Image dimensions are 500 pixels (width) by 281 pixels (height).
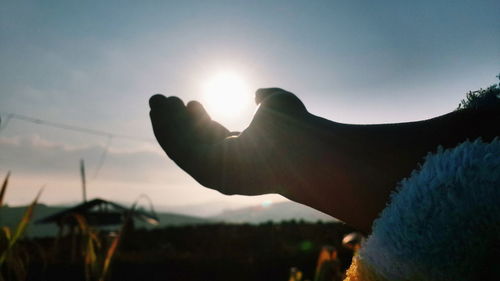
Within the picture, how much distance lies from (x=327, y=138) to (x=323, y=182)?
79mm

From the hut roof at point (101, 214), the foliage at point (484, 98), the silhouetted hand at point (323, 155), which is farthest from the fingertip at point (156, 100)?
the hut roof at point (101, 214)

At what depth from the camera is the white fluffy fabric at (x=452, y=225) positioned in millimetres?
380

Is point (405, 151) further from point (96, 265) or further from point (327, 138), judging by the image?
point (96, 265)

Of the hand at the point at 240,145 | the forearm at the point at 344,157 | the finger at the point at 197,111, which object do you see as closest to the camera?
the forearm at the point at 344,157

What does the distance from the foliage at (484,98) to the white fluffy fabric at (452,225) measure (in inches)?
5.6

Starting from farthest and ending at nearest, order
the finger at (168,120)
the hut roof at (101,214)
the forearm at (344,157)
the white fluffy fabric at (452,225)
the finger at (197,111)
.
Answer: the hut roof at (101,214), the finger at (197,111), the finger at (168,120), the forearm at (344,157), the white fluffy fabric at (452,225)

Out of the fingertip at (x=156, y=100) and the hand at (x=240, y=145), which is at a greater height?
the fingertip at (x=156, y=100)

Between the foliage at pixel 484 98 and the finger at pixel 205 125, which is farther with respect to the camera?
the finger at pixel 205 125


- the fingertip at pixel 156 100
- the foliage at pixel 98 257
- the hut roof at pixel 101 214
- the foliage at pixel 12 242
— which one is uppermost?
the fingertip at pixel 156 100

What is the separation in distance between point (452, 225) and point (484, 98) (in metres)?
0.26

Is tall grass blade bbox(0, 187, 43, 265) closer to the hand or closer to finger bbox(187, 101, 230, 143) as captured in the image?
the hand

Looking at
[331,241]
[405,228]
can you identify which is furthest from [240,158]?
[331,241]

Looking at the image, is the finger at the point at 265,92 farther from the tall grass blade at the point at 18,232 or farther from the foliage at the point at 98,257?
the tall grass blade at the point at 18,232

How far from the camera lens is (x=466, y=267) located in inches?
15.1
